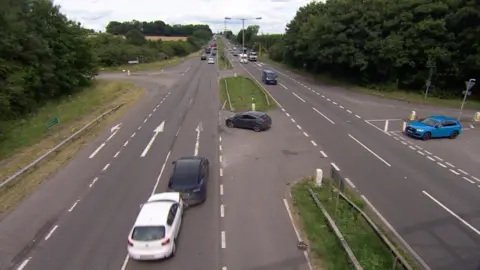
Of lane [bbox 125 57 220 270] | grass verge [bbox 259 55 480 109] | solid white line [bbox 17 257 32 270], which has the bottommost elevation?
solid white line [bbox 17 257 32 270]

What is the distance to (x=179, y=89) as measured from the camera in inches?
Answer: 1810

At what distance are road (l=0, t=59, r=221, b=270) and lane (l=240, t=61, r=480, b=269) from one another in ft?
22.9

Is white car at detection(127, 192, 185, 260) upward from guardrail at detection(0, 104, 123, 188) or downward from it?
upward

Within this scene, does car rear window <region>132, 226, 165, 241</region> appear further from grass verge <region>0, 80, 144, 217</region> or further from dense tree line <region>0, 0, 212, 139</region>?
dense tree line <region>0, 0, 212, 139</region>

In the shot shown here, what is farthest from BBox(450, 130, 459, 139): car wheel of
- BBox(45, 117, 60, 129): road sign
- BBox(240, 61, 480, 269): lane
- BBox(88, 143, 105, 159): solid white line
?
BBox(45, 117, 60, 129): road sign

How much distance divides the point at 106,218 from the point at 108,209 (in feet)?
2.33

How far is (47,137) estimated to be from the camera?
24.3 m

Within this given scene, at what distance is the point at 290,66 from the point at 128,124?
54.8 m

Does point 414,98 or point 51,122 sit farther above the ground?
point 414,98

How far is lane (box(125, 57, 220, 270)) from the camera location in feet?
37.2

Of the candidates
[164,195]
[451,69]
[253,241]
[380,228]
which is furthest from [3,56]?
[451,69]

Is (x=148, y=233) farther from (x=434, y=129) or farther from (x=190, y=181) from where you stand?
(x=434, y=129)

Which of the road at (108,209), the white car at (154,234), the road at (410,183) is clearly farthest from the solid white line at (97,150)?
the road at (410,183)

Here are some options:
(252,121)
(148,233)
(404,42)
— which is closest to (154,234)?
(148,233)
